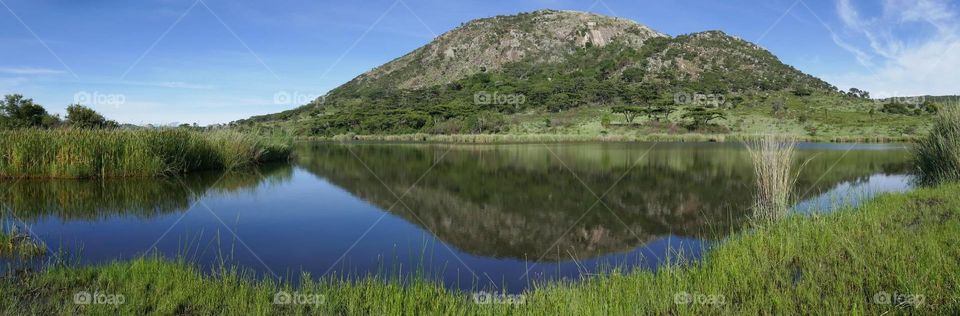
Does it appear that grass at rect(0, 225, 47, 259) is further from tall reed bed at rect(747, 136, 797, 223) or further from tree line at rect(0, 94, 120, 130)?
tree line at rect(0, 94, 120, 130)

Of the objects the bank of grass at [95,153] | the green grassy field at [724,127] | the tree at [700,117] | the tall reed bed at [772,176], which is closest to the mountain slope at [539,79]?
the green grassy field at [724,127]

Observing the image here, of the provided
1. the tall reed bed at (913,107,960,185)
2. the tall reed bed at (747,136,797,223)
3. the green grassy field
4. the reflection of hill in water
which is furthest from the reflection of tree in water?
the green grassy field

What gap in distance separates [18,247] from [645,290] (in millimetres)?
6055

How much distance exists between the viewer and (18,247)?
17.5 ft

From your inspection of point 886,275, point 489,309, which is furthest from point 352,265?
point 886,275

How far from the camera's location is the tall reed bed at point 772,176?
23.5 ft

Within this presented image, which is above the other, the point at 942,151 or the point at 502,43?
the point at 502,43

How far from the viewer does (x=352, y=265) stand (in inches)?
217

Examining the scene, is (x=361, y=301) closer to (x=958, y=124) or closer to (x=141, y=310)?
(x=141, y=310)

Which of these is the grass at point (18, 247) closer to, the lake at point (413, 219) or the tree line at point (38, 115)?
the lake at point (413, 219)

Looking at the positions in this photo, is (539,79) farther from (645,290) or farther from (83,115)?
(645,290)

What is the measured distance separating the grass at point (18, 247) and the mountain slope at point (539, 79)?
50734 millimetres

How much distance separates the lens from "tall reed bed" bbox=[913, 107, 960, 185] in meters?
9.78

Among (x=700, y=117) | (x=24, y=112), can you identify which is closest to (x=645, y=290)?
(x=24, y=112)
